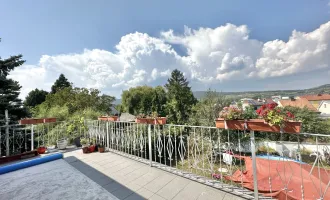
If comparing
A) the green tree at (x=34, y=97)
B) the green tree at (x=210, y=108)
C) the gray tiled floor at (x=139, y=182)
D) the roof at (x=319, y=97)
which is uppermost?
the green tree at (x=34, y=97)

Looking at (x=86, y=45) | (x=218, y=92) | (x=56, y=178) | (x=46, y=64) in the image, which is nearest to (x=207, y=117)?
(x=218, y=92)

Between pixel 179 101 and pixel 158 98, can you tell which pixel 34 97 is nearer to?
pixel 158 98

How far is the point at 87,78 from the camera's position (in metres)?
14.2

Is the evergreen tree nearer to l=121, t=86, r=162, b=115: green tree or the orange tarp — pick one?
the orange tarp

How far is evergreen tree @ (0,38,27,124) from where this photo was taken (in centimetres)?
649

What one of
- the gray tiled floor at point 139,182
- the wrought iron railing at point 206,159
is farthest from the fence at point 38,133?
the gray tiled floor at point 139,182

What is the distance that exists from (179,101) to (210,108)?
37.3 ft

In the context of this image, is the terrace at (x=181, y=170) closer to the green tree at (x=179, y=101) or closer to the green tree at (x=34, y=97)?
the green tree at (x=179, y=101)

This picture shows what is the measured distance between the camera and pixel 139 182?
8.73 feet

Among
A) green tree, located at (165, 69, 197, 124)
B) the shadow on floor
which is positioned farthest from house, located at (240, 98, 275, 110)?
green tree, located at (165, 69, 197, 124)

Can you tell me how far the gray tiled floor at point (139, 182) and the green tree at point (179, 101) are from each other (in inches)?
505

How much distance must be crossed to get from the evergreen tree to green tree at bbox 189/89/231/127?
10.9 metres

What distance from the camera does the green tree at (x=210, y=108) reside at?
38.7ft

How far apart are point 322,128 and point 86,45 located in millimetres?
21232
